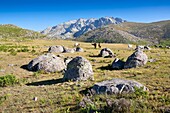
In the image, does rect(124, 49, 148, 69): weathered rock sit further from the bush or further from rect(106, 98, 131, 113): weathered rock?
rect(106, 98, 131, 113): weathered rock

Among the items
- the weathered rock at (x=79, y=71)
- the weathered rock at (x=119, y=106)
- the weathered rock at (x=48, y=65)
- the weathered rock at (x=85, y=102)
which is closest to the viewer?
the weathered rock at (x=119, y=106)

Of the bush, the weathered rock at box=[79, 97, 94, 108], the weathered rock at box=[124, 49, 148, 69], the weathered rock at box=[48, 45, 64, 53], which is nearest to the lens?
the weathered rock at box=[79, 97, 94, 108]

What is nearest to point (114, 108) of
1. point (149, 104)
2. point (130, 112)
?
point (130, 112)

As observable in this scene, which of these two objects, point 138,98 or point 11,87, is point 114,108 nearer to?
point 138,98

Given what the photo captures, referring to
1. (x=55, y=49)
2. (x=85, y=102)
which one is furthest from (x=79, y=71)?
(x=55, y=49)

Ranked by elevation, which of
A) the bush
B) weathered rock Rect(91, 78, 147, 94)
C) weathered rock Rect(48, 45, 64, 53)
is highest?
weathered rock Rect(48, 45, 64, 53)

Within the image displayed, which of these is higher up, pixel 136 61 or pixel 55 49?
pixel 55 49

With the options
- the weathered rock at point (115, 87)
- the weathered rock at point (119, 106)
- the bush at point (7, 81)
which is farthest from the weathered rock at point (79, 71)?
the weathered rock at point (119, 106)

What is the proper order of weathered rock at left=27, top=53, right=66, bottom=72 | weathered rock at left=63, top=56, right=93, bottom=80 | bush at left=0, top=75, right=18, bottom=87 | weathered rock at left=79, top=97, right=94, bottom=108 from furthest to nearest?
weathered rock at left=27, top=53, right=66, bottom=72 → weathered rock at left=63, top=56, right=93, bottom=80 → bush at left=0, top=75, right=18, bottom=87 → weathered rock at left=79, top=97, right=94, bottom=108

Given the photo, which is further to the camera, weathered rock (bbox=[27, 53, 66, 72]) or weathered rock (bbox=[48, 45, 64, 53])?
weathered rock (bbox=[48, 45, 64, 53])

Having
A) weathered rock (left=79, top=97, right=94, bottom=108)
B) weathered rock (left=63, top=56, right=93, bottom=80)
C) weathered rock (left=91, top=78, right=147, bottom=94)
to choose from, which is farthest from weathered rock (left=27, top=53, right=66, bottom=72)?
weathered rock (left=79, top=97, right=94, bottom=108)

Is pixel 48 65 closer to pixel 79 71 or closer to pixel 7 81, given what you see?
pixel 7 81

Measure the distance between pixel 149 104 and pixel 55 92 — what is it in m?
10.0

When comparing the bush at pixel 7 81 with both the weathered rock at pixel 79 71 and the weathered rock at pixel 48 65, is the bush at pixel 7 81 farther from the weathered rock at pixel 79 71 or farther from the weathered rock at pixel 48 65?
the weathered rock at pixel 48 65
